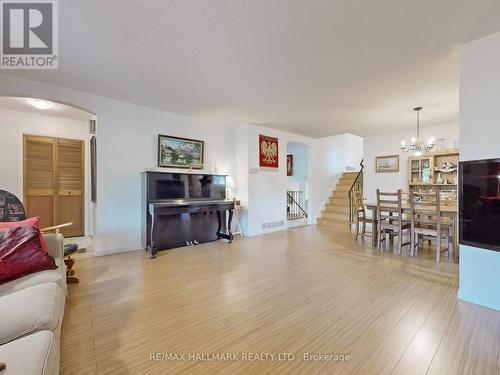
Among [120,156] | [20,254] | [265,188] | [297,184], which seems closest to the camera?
[20,254]

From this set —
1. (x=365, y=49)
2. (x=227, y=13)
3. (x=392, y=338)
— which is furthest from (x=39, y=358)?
(x=365, y=49)

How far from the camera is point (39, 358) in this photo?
94 cm

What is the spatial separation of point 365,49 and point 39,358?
3.21m

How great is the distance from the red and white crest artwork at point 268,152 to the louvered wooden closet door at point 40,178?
4.23 m

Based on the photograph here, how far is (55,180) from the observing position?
15.6 feet

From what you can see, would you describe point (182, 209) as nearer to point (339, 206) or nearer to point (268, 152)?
point (268, 152)

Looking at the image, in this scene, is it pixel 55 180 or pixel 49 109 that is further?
pixel 55 180

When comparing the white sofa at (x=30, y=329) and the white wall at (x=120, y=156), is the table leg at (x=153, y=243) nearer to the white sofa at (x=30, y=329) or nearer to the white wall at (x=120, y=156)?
the white wall at (x=120, y=156)

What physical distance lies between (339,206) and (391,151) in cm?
201

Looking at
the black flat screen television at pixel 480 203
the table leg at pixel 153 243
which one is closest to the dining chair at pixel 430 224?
the black flat screen television at pixel 480 203

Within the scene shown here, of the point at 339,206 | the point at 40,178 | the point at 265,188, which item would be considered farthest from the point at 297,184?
the point at 40,178

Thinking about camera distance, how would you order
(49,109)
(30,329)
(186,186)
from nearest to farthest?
1. (30,329)
2. (49,109)
3. (186,186)

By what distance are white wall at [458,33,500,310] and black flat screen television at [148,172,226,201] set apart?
3.74 meters

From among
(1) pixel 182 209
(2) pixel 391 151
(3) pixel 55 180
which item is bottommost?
(1) pixel 182 209
